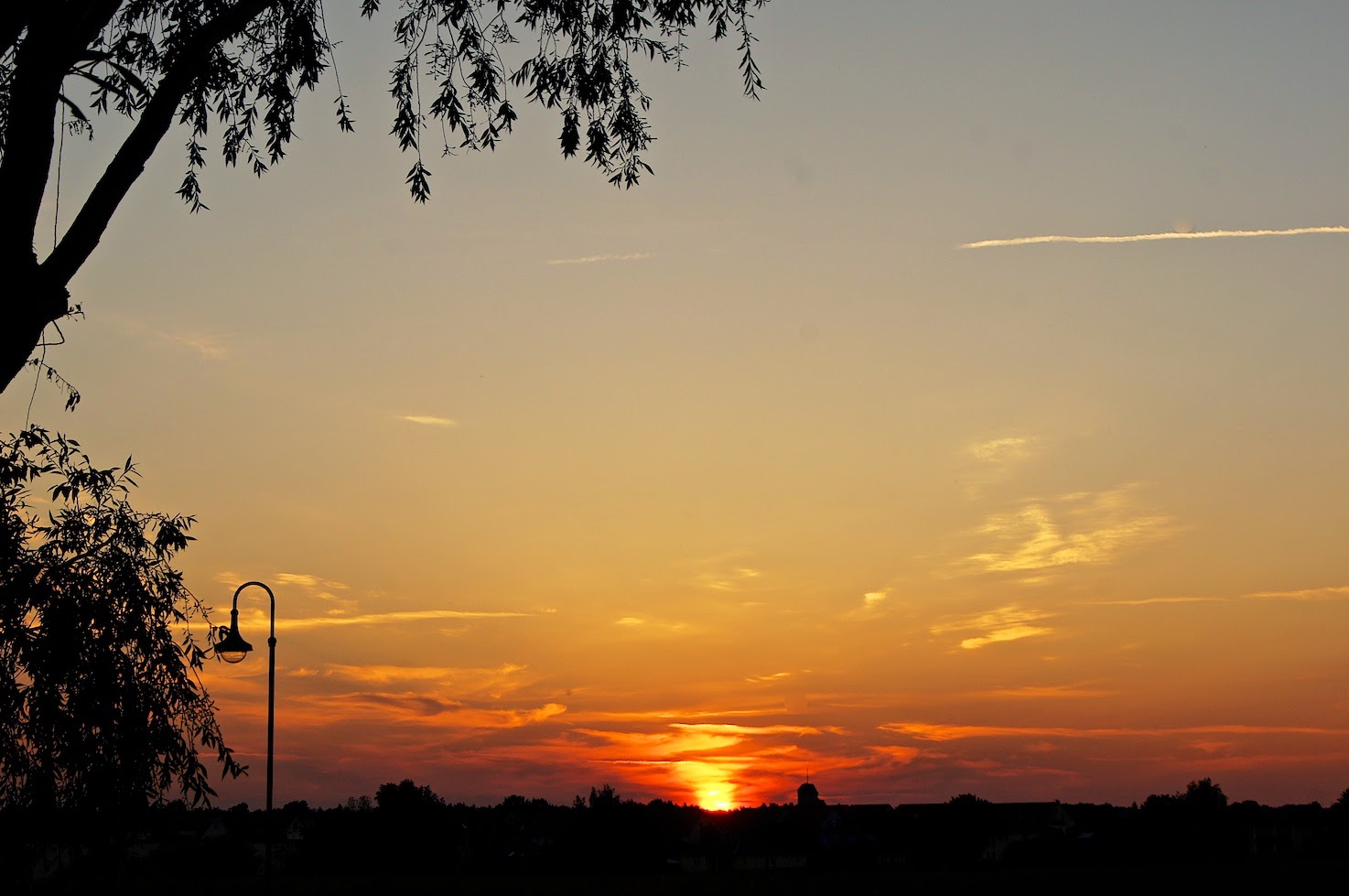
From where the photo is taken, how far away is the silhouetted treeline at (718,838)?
331ft

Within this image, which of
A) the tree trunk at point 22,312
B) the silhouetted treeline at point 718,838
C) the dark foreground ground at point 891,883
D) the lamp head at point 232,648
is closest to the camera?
the tree trunk at point 22,312

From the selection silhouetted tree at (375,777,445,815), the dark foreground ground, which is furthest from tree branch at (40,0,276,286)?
silhouetted tree at (375,777,445,815)

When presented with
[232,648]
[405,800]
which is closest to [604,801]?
[405,800]

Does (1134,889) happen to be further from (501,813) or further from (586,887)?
(501,813)

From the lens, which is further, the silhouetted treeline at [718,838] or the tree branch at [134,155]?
the silhouetted treeline at [718,838]

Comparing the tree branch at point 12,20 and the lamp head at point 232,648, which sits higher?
the tree branch at point 12,20

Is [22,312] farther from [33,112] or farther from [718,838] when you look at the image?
[718,838]

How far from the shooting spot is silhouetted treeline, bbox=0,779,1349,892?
100938 millimetres

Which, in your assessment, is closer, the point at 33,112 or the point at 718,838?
the point at 33,112

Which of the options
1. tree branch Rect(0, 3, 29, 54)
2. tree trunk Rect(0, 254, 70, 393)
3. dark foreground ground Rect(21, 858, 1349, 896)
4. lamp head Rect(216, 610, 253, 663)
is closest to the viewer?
tree trunk Rect(0, 254, 70, 393)

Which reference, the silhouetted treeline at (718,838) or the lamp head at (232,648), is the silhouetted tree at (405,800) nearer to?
the silhouetted treeline at (718,838)

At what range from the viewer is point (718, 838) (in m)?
128

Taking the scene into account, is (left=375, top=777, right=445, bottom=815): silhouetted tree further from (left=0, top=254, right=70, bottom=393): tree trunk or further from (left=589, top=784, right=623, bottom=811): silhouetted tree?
(left=0, top=254, right=70, bottom=393): tree trunk

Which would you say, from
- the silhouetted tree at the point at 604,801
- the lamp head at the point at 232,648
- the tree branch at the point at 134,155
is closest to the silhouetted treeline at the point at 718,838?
the silhouetted tree at the point at 604,801
